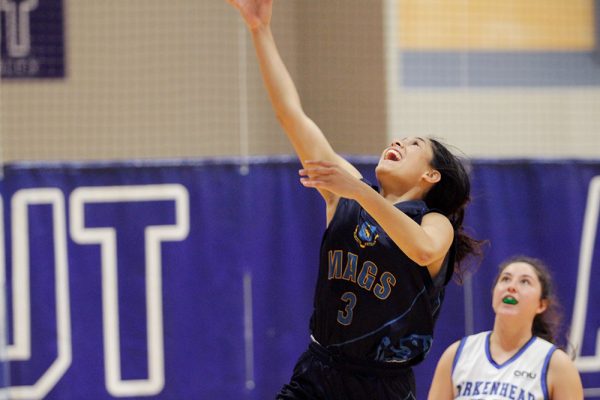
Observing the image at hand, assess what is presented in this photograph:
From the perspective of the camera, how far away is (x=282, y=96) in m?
3.35

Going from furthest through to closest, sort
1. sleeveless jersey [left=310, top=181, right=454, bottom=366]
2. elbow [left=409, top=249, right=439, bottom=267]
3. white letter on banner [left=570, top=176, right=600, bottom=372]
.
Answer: white letter on banner [left=570, top=176, right=600, bottom=372]
sleeveless jersey [left=310, top=181, right=454, bottom=366]
elbow [left=409, top=249, right=439, bottom=267]

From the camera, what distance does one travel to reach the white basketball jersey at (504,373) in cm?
436

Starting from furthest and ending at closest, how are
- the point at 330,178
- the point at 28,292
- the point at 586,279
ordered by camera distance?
the point at 586,279, the point at 28,292, the point at 330,178

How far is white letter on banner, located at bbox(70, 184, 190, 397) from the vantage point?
18.9 feet

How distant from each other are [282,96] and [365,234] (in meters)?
0.60

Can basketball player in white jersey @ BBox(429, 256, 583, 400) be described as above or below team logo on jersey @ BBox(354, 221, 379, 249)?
below

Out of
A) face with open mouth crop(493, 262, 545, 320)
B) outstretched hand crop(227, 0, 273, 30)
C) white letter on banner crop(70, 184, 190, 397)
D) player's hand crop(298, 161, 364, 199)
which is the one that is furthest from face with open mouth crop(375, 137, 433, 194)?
white letter on banner crop(70, 184, 190, 397)

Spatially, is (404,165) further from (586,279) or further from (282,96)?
(586,279)

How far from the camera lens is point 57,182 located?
5.77 metres

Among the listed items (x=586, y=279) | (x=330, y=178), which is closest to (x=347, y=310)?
(x=330, y=178)

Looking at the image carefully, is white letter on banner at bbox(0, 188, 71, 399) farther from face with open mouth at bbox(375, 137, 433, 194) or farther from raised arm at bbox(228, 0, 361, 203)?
face with open mouth at bbox(375, 137, 433, 194)

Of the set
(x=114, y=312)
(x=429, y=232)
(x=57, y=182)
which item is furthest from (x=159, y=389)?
(x=429, y=232)

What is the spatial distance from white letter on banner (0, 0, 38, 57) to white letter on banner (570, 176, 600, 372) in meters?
4.70

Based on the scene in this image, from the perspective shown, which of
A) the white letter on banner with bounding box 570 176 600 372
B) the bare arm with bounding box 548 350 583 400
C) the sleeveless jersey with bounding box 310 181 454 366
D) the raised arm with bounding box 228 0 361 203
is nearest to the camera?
the sleeveless jersey with bounding box 310 181 454 366
